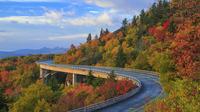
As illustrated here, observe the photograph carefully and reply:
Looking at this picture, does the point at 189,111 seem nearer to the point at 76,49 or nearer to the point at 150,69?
the point at 150,69

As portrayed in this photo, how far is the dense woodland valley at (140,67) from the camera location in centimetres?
2095

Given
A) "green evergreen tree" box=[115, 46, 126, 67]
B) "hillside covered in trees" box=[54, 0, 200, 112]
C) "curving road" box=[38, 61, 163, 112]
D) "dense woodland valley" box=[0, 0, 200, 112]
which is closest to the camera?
"hillside covered in trees" box=[54, 0, 200, 112]

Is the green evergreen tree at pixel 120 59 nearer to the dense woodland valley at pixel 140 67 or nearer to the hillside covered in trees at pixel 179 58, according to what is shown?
the dense woodland valley at pixel 140 67

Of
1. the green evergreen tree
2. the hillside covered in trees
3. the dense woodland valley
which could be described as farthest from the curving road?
the green evergreen tree

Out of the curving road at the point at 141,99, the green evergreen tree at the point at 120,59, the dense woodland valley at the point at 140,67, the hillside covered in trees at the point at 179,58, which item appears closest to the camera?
the hillside covered in trees at the point at 179,58

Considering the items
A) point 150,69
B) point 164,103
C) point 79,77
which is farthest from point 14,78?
point 164,103

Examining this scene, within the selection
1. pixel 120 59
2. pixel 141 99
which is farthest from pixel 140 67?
pixel 141 99

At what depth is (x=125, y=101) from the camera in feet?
202

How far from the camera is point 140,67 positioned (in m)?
120

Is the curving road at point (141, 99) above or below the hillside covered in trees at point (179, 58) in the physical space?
below

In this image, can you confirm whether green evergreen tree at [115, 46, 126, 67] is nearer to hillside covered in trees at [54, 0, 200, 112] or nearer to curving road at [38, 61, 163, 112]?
hillside covered in trees at [54, 0, 200, 112]

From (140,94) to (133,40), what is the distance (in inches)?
3614

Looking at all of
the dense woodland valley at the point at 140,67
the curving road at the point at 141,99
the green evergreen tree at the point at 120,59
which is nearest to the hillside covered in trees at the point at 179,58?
the dense woodland valley at the point at 140,67

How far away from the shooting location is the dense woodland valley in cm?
2095
